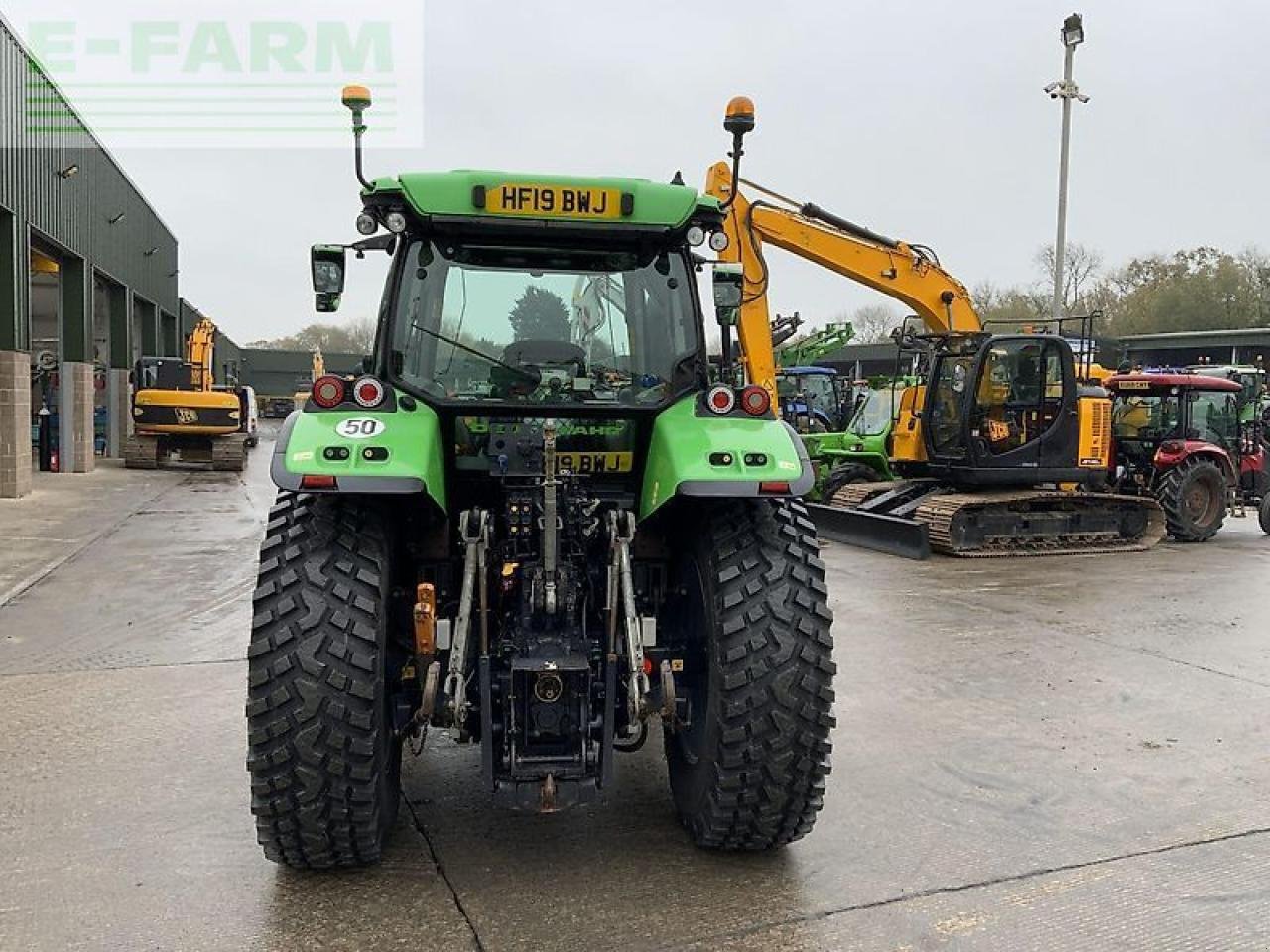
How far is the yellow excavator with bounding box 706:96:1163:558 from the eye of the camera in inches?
453

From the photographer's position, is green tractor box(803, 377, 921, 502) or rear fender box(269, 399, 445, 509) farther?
green tractor box(803, 377, 921, 502)

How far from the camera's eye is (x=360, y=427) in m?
3.56

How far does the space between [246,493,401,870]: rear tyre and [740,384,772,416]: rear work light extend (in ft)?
4.78

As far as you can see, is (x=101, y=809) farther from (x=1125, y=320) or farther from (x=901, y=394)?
(x=1125, y=320)

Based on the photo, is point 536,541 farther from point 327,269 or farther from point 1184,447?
point 1184,447

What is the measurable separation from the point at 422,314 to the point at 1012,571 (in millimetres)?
8054

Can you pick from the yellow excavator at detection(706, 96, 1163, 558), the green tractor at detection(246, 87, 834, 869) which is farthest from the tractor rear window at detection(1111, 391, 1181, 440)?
the green tractor at detection(246, 87, 834, 869)

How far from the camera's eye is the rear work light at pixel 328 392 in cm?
365

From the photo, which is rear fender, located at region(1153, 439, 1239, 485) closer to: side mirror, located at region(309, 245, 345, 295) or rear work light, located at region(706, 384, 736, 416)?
rear work light, located at region(706, 384, 736, 416)

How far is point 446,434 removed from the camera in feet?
13.0

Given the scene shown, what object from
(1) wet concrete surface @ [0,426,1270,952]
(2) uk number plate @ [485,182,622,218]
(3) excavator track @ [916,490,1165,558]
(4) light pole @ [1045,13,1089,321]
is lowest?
(1) wet concrete surface @ [0,426,1270,952]

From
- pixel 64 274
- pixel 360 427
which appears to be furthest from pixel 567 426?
pixel 64 274

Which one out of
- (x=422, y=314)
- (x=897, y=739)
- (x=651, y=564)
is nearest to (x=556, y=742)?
(x=651, y=564)

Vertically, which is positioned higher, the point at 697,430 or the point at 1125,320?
the point at 1125,320
